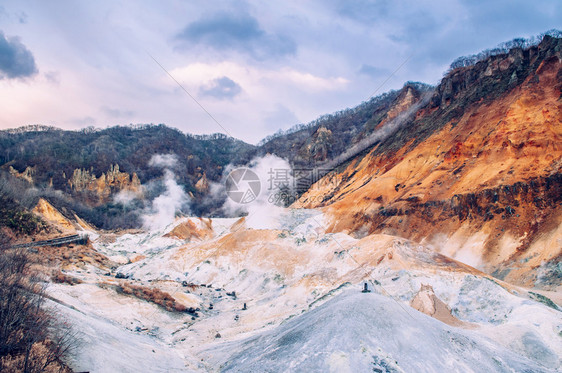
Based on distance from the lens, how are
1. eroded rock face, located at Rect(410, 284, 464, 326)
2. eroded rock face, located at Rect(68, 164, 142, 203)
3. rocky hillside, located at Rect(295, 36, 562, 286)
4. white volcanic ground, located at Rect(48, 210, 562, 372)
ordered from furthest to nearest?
eroded rock face, located at Rect(68, 164, 142, 203) < rocky hillside, located at Rect(295, 36, 562, 286) < eroded rock face, located at Rect(410, 284, 464, 326) < white volcanic ground, located at Rect(48, 210, 562, 372)

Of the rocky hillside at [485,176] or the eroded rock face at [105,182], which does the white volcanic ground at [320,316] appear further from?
the eroded rock face at [105,182]

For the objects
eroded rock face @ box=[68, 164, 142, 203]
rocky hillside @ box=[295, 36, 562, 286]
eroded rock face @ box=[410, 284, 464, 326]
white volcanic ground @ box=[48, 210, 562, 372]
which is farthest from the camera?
eroded rock face @ box=[68, 164, 142, 203]

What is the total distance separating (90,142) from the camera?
121 meters

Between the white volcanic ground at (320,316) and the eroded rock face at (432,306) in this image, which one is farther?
the eroded rock face at (432,306)

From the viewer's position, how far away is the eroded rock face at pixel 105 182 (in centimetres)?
9562

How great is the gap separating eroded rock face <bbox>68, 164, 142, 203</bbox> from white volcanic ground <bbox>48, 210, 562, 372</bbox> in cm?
6927

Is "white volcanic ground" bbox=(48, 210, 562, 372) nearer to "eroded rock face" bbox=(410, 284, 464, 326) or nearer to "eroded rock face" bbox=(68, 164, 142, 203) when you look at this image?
"eroded rock face" bbox=(410, 284, 464, 326)

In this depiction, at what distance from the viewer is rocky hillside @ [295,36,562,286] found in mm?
25703

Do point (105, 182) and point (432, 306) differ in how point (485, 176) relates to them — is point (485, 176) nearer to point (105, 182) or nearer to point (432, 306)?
point (432, 306)

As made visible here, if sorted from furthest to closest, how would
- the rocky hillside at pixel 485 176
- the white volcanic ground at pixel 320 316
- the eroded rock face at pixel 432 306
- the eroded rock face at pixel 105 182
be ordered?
the eroded rock face at pixel 105 182 → the rocky hillside at pixel 485 176 → the eroded rock face at pixel 432 306 → the white volcanic ground at pixel 320 316

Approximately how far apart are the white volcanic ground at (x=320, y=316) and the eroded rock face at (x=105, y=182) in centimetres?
6927

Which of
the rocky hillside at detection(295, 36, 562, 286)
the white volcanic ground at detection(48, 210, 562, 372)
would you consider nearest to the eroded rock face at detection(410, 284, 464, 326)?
the white volcanic ground at detection(48, 210, 562, 372)

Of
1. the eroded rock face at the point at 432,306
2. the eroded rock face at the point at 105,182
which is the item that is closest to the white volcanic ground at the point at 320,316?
the eroded rock face at the point at 432,306

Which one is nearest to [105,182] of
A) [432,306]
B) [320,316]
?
[432,306]
